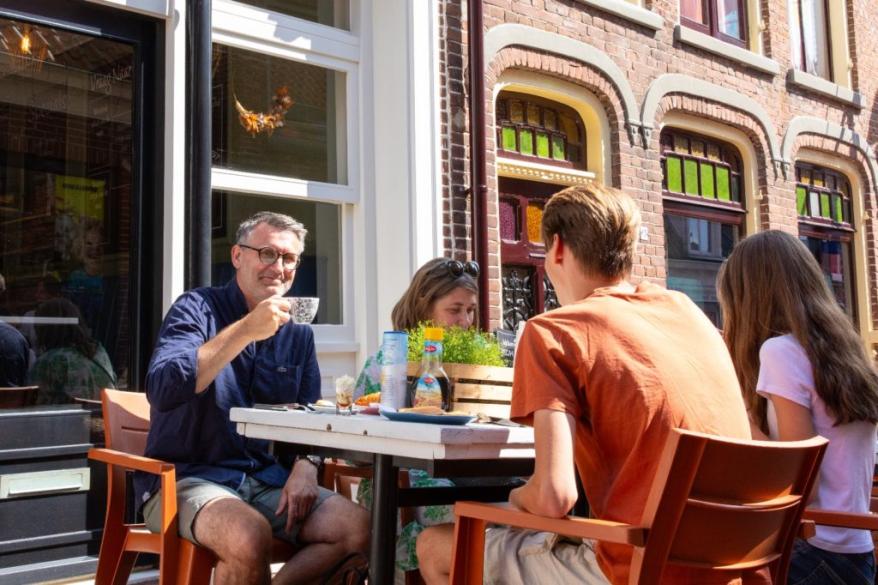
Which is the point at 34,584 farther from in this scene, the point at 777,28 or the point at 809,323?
the point at 777,28

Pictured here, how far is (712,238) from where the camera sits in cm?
899

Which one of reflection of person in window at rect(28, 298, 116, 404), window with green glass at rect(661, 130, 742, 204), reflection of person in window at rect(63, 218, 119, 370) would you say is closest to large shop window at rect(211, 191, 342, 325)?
reflection of person in window at rect(63, 218, 119, 370)

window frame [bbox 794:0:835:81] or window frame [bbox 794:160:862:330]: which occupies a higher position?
window frame [bbox 794:0:835:81]

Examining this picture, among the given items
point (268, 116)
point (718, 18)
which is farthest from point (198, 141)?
point (718, 18)

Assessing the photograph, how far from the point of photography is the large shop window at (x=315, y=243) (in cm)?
544

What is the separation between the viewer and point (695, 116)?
8.59 metres

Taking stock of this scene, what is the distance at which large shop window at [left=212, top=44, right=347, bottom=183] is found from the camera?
5.39 metres

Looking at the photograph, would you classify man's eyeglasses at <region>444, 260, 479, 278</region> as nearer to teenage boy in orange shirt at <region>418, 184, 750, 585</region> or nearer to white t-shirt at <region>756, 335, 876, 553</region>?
white t-shirt at <region>756, 335, 876, 553</region>

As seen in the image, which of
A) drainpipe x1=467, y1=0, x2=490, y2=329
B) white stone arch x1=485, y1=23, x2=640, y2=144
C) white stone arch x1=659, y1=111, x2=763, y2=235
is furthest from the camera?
white stone arch x1=659, y1=111, x2=763, y2=235

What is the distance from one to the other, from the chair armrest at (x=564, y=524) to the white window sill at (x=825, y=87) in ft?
28.5

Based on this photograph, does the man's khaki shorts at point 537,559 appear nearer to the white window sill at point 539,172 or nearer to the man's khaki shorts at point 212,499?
the man's khaki shorts at point 212,499

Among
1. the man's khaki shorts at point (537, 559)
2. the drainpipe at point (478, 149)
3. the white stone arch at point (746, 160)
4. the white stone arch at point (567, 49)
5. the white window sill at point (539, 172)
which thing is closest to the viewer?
the man's khaki shorts at point (537, 559)

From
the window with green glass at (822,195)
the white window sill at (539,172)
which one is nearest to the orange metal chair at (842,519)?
the white window sill at (539,172)

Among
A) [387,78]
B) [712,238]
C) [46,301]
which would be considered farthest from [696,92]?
[46,301]
